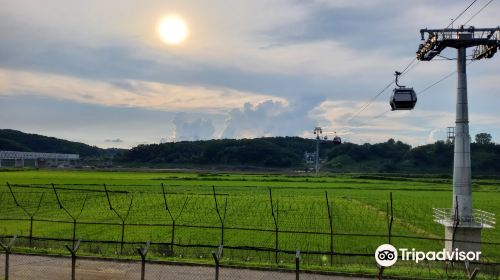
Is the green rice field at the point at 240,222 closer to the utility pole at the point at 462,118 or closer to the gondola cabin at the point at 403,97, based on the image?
the utility pole at the point at 462,118

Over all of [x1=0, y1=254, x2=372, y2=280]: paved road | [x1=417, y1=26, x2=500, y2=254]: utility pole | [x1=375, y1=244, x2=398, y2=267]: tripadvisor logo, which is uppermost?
[x1=417, y1=26, x2=500, y2=254]: utility pole

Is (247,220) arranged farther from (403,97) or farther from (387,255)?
(387,255)

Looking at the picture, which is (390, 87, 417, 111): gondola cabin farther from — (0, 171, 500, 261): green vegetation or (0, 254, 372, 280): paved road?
(0, 254, 372, 280): paved road

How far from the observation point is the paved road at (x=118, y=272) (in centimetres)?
1797

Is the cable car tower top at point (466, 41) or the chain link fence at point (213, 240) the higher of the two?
the cable car tower top at point (466, 41)

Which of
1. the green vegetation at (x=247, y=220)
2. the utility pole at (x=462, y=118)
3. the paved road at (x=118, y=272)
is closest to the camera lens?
the paved road at (x=118, y=272)

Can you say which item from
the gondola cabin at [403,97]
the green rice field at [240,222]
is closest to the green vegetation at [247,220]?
the green rice field at [240,222]

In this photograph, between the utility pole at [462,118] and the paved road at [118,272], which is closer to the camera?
the paved road at [118,272]

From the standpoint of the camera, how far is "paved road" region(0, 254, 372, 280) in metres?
18.0

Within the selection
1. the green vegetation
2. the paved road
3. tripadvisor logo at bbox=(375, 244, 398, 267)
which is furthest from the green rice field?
the paved road

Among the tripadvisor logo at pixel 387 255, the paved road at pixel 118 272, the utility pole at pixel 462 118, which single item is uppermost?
the utility pole at pixel 462 118

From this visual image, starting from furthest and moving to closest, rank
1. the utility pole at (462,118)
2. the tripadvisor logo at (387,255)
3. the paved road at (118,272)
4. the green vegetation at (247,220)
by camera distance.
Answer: the green vegetation at (247,220), the utility pole at (462,118), the tripadvisor logo at (387,255), the paved road at (118,272)

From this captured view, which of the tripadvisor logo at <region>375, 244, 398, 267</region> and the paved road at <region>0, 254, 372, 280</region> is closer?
the paved road at <region>0, 254, 372, 280</region>

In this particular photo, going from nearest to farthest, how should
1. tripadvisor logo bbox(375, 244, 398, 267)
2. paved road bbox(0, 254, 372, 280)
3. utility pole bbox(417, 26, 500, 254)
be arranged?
1. paved road bbox(0, 254, 372, 280)
2. tripadvisor logo bbox(375, 244, 398, 267)
3. utility pole bbox(417, 26, 500, 254)
